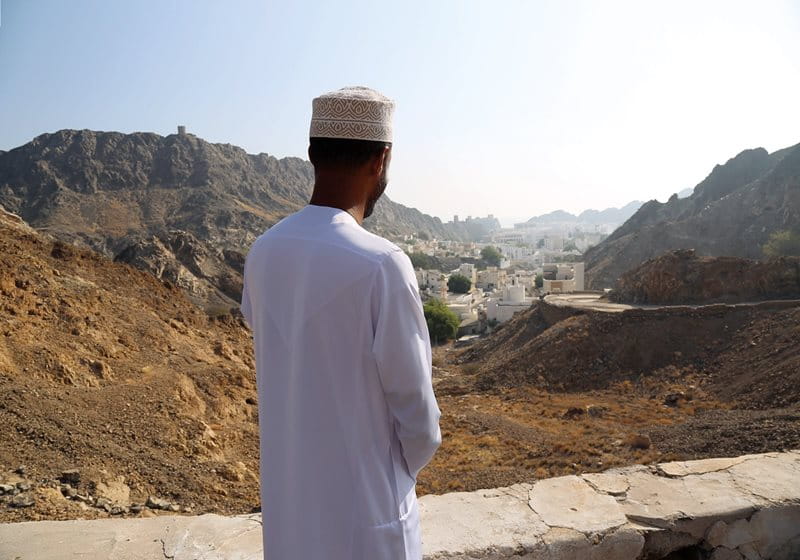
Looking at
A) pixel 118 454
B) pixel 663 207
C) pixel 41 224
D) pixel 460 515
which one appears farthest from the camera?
pixel 663 207

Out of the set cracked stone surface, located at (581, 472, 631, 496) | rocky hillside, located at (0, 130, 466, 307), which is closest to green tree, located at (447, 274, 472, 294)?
rocky hillside, located at (0, 130, 466, 307)

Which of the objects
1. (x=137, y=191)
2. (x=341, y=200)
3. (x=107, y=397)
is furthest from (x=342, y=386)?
(x=137, y=191)

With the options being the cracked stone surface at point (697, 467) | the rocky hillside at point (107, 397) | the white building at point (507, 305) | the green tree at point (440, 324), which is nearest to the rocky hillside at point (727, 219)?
the white building at point (507, 305)

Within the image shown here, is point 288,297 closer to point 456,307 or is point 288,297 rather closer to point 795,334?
point 795,334

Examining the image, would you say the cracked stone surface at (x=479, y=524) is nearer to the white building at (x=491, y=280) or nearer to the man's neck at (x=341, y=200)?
the man's neck at (x=341, y=200)

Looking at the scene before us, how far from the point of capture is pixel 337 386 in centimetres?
113

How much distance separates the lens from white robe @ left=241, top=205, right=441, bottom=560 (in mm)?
1089

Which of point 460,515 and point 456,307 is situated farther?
point 456,307

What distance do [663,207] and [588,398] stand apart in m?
61.1

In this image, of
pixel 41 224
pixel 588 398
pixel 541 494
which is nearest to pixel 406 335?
pixel 541 494

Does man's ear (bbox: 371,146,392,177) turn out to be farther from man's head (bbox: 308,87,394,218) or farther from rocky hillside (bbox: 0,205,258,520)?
rocky hillside (bbox: 0,205,258,520)

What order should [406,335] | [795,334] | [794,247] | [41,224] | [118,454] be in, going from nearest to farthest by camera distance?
[406,335], [118,454], [795,334], [794,247], [41,224]

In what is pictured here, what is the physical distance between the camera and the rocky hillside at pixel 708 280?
19.8 m

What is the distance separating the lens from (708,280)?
21.3 metres
